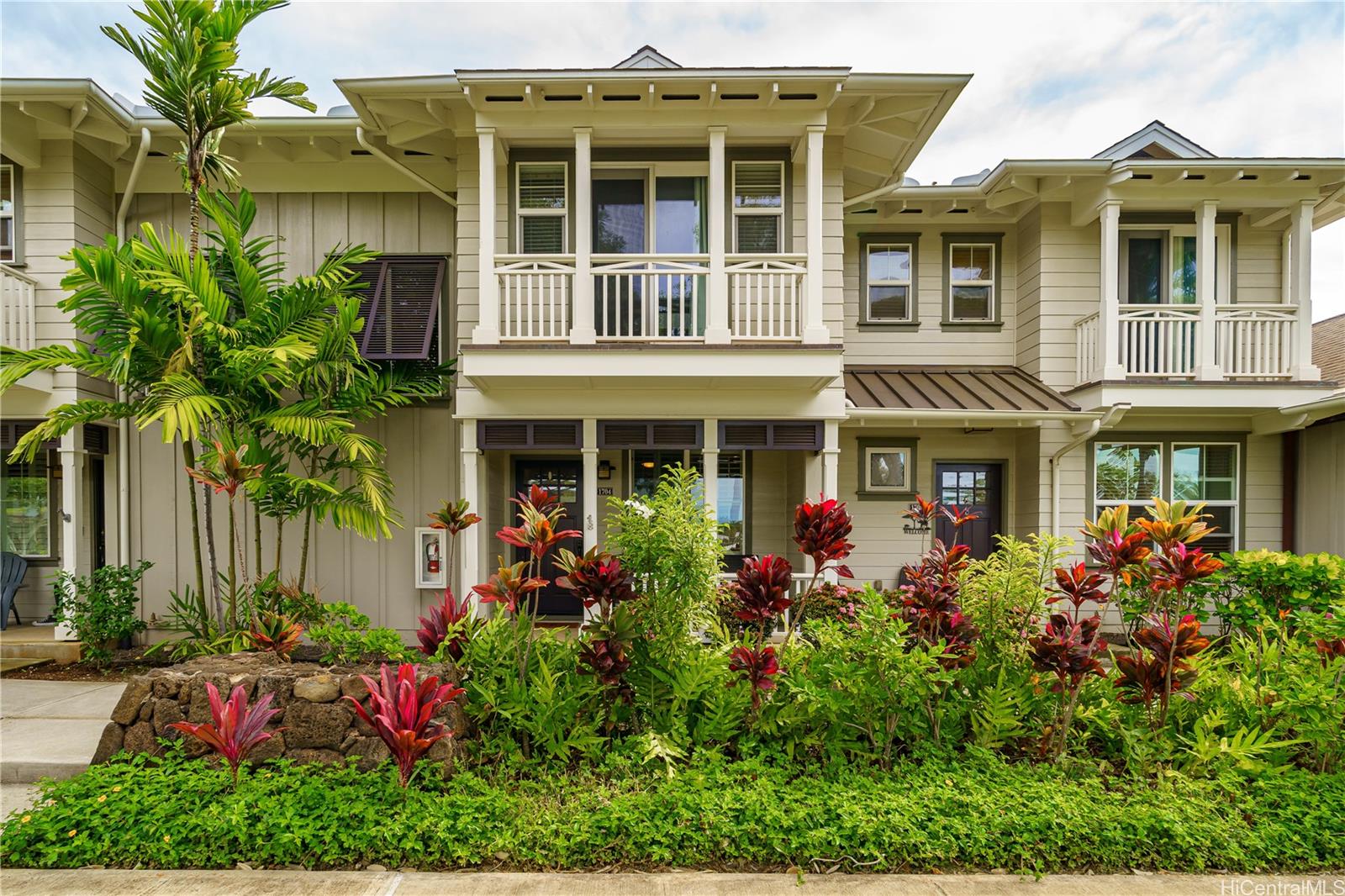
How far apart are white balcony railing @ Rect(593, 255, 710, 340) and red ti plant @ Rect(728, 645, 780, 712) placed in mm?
3538

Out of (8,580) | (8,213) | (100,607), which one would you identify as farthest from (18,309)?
(100,607)

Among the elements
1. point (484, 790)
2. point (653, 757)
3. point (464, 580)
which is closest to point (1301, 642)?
point (653, 757)

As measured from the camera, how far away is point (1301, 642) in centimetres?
460

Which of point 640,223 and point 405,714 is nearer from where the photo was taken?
point 405,714

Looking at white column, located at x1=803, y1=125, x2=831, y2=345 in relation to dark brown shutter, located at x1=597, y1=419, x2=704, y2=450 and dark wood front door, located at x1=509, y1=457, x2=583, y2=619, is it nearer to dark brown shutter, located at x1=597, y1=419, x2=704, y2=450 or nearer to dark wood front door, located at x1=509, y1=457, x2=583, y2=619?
dark brown shutter, located at x1=597, y1=419, x2=704, y2=450

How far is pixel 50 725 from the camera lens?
4.50 metres

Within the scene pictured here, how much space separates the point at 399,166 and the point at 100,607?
18.7 feet

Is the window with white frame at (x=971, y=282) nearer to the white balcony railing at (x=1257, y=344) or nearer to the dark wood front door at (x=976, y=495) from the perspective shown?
the dark wood front door at (x=976, y=495)

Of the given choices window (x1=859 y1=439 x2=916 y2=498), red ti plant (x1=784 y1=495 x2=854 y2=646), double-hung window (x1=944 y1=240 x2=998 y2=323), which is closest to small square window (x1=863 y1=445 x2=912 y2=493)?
window (x1=859 y1=439 x2=916 y2=498)

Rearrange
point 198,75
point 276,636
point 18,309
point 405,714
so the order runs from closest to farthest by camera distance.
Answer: point 405,714
point 276,636
point 198,75
point 18,309

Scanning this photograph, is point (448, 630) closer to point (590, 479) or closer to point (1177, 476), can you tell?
point (590, 479)

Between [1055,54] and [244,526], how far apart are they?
1599 cm

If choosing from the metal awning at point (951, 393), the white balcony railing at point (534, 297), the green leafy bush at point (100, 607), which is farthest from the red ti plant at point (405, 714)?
the metal awning at point (951, 393)

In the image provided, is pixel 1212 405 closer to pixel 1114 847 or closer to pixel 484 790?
pixel 1114 847
